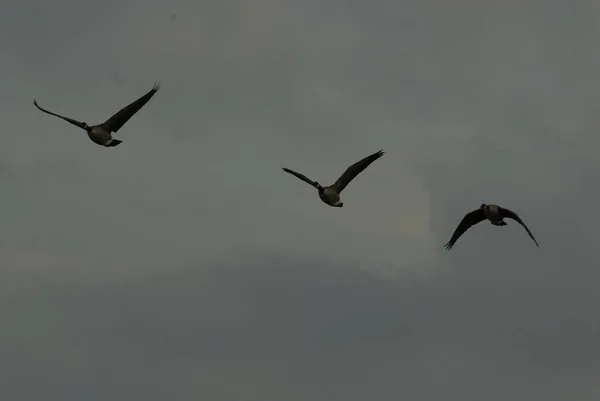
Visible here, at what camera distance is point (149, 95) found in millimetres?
50656

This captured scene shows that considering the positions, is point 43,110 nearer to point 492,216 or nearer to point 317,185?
point 317,185

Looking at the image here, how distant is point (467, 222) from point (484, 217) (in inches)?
51.8

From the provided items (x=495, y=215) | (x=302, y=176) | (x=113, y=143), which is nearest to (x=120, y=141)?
(x=113, y=143)

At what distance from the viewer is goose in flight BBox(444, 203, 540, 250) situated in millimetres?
52688

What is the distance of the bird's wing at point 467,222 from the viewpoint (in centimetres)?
5638

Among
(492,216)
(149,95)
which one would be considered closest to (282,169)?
(149,95)

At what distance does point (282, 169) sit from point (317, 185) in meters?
3.53

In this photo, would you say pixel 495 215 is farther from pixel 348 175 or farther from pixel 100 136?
pixel 100 136

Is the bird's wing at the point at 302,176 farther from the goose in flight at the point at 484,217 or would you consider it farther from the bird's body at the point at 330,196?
the goose in flight at the point at 484,217

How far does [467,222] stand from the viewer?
57.3m

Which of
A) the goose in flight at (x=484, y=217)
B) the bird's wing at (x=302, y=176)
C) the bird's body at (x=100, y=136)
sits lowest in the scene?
the bird's body at (x=100, y=136)

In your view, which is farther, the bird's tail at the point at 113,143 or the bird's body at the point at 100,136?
the bird's body at the point at 100,136

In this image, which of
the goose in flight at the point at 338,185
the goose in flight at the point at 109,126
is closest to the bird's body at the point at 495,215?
the goose in flight at the point at 338,185

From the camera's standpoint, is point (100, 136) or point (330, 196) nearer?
point (330, 196)
